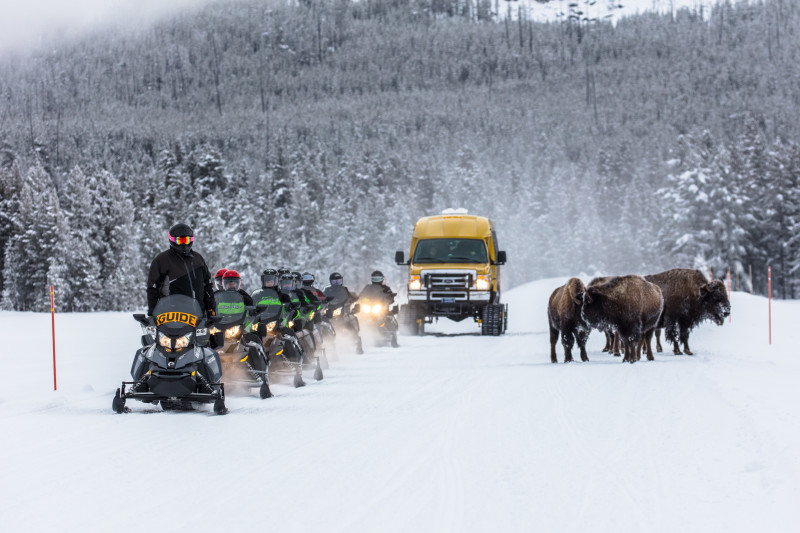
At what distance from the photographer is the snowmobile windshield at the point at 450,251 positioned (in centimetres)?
2433

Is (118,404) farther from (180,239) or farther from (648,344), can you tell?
(648,344)

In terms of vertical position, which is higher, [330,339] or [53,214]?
[53,214]

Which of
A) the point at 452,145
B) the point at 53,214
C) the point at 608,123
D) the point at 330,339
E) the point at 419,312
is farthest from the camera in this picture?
the point at 608,123

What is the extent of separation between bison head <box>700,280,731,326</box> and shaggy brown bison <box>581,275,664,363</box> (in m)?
1.84

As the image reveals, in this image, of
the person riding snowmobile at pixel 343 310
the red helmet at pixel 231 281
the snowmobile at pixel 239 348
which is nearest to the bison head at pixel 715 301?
the person riding snowmobile at pixel 343 310

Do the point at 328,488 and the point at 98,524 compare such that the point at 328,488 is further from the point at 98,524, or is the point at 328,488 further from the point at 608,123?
the point at 608,123

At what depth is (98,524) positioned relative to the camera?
5289 mm

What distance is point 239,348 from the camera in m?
11.4

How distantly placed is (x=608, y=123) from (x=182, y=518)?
201157mm

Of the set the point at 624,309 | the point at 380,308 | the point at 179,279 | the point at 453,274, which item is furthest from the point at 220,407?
the point at 453,274

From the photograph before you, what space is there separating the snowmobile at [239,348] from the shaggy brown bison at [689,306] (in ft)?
27.9

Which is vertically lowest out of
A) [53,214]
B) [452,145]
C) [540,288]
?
[540,288]

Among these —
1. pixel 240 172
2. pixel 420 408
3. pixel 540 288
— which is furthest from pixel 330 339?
pixel 240 172

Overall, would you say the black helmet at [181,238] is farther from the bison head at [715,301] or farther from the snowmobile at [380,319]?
the snowmobile at [380,319]
